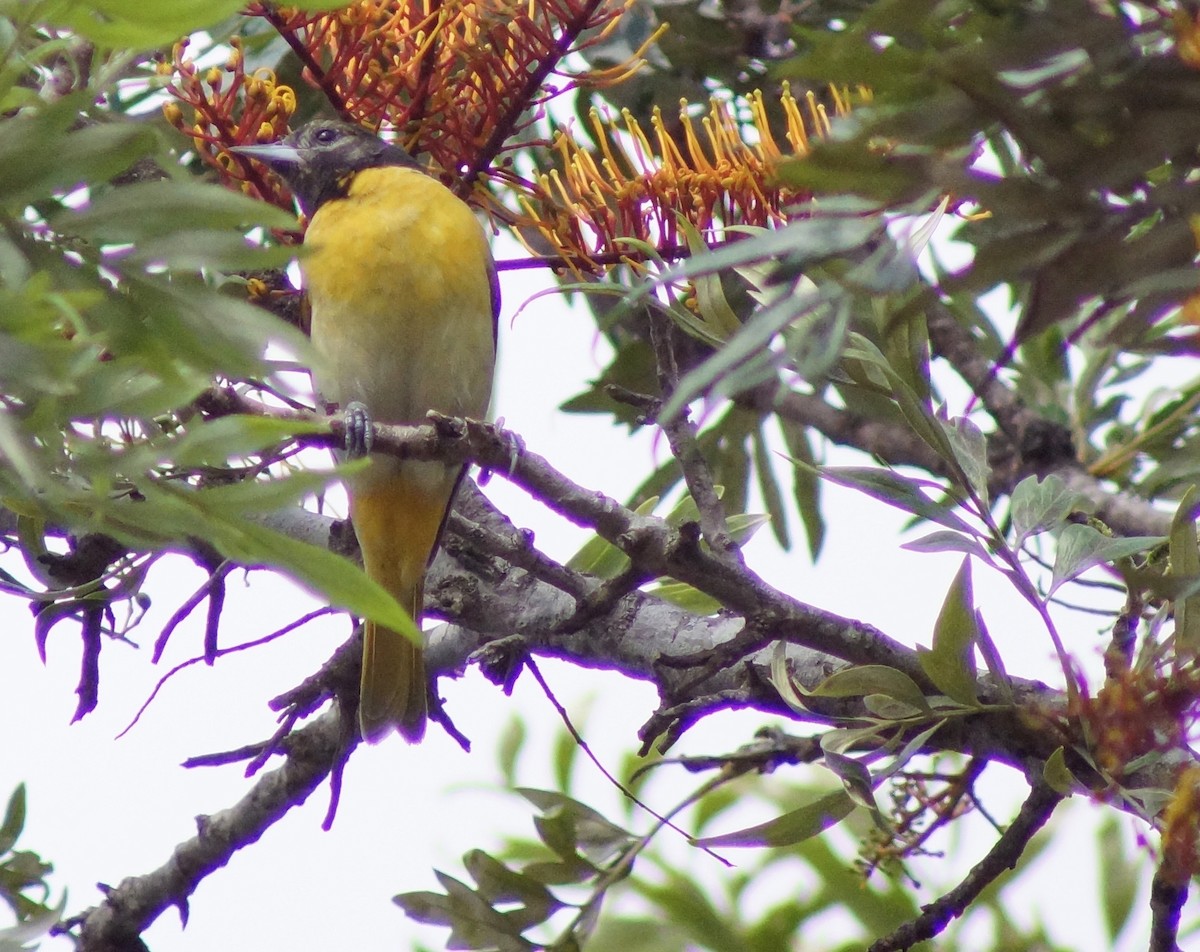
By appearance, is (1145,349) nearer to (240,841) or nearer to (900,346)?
(900,346)

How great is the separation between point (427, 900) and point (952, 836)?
1161mm

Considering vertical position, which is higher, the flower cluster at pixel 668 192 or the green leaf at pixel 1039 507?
the flower cluster at pixel 668 192

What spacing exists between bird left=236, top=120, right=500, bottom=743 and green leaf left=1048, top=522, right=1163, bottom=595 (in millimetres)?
1615

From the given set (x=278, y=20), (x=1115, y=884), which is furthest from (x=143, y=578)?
(x=1115, y=884)

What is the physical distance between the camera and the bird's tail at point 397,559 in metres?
3.23

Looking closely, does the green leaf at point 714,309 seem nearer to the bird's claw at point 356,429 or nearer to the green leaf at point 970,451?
the green leaf at point 970,451

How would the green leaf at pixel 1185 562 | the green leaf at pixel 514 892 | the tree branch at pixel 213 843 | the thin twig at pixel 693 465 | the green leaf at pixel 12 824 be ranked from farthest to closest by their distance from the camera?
the tree branch at pixel 213 843
the green leaf at pixel 12 824
the green leaf at pixel 514 892
the thin twig at pixel 693 465
the green leaf at pixel 1185 562

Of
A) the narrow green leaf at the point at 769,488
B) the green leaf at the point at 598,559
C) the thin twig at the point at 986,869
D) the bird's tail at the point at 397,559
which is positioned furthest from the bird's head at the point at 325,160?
the thin twig at the point at 986,869

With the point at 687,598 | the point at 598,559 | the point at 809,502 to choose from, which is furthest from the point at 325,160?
the point at 687,598

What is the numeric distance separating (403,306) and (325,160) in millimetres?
667

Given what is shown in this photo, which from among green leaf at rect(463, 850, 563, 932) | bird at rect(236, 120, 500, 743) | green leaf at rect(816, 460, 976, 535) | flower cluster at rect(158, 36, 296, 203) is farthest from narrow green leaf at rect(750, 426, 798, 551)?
green leaf at rect(816, 460, 976, 535)

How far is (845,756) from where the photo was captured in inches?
73.0

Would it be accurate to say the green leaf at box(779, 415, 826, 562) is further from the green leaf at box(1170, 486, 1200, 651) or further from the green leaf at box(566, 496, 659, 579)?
the green leaf at box(1170, 486, 1200, 651)

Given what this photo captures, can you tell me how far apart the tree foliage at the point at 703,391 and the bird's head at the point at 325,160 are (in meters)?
0.20
